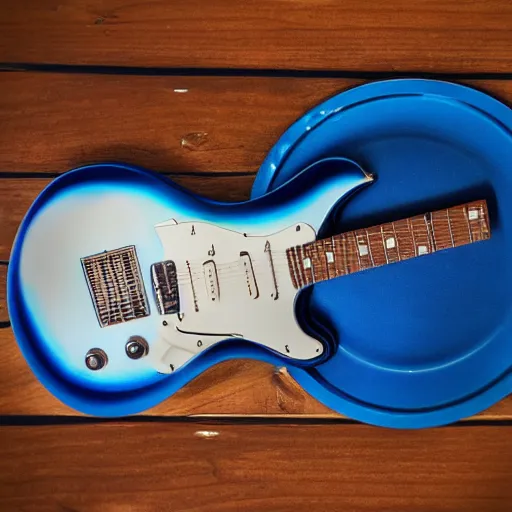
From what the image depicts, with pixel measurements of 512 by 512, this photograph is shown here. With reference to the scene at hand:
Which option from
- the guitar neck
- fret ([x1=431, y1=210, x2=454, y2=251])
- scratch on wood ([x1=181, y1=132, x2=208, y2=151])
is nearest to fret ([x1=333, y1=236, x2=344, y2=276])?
the guitar neck

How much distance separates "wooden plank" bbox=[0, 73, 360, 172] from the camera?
77 centimetres

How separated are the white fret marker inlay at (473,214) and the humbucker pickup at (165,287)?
0.39 m

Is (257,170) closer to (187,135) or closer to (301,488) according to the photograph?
(187,135)

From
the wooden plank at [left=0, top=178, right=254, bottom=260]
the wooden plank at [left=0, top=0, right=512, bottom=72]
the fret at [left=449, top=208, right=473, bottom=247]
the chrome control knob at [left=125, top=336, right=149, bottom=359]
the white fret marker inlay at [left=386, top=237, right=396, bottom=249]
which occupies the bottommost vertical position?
the chrome control knob at [left=125, top=336, right=149, bottom=359]

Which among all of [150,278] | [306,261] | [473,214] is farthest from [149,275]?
[473,214]

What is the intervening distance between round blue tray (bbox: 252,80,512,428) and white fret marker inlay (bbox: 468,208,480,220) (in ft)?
0.15

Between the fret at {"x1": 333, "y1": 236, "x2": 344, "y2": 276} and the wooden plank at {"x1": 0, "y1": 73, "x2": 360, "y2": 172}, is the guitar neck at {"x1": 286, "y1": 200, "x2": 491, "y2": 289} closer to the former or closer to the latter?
the fret at {"x1": 333, "y1": 236, "x2": 344, "y2": 276}

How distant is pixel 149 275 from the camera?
72cm

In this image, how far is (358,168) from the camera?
2.27 ft

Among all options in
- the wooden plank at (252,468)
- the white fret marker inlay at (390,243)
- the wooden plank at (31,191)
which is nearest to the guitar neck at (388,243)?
the white fret marker inlay at (390,243)

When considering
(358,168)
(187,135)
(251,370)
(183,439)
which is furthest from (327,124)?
(183,439)

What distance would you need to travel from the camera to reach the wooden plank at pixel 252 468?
80 cm

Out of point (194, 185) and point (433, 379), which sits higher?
point (194, 185)

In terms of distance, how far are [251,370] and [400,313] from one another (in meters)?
0.23
